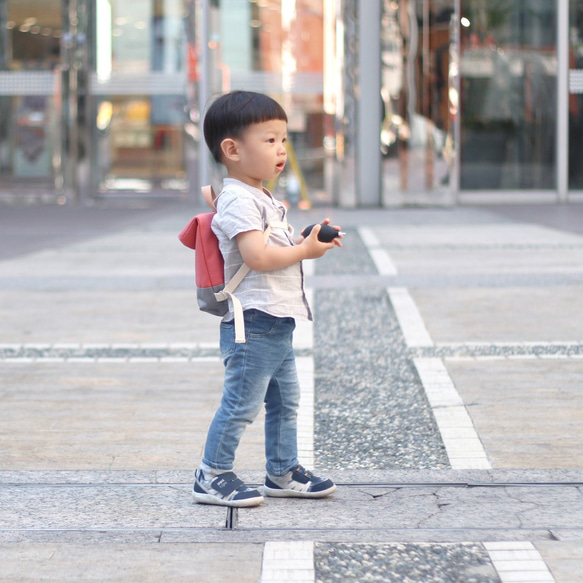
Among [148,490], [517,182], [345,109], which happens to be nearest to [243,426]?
[148,490]

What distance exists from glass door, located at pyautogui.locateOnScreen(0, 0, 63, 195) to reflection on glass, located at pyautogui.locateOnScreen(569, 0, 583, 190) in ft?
27.3

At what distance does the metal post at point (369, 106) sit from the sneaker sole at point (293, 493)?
1447 cm

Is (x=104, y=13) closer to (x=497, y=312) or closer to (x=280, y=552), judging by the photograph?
(x=497, y=312)

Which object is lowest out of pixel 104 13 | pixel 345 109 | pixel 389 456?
pixel 389 456

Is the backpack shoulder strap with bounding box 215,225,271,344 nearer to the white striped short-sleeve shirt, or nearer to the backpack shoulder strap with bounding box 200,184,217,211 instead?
the white striped short-sleeve shirt

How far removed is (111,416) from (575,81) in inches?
589

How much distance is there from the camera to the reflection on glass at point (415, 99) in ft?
57.6

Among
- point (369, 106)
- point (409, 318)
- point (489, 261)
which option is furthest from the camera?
point (369, 106)

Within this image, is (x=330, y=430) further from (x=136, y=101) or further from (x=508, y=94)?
(x=136, y=101)

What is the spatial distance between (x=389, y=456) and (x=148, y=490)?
38.2 inches

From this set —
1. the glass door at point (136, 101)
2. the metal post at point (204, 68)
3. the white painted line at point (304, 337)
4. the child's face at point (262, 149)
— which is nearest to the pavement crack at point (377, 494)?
the child's face at point (262, 149)

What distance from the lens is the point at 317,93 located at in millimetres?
18422

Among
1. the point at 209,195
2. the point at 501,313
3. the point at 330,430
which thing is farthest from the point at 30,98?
the point at 209,195

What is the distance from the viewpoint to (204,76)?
18.3 meters
